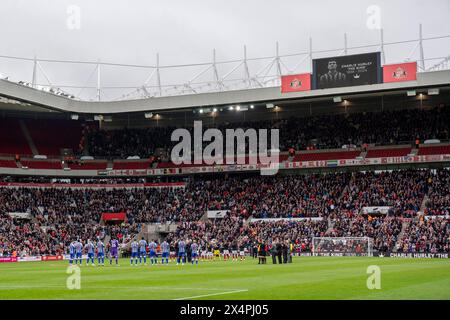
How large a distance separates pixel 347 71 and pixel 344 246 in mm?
16010

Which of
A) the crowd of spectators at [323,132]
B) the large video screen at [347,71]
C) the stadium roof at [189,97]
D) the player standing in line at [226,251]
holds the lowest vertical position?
the player standing in line at [226,251]

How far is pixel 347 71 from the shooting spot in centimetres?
5797

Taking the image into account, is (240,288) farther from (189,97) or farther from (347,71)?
(189,97)

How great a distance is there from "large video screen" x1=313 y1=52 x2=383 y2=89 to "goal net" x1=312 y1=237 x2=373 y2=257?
14.2 metres

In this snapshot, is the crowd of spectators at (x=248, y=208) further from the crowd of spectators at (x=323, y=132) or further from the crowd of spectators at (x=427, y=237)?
the crowd of spectators at (x=323, y=132)

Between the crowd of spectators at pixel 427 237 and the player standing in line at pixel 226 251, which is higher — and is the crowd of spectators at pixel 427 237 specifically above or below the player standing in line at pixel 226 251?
above

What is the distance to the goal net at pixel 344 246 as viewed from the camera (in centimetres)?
5309

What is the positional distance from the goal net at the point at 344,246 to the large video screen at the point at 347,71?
14.2 m

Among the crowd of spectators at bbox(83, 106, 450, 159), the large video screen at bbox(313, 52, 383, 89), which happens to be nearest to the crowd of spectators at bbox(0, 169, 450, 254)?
the crowd of spectators at bbox(83, 106, 450, 159)

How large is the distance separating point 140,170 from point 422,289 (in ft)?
186

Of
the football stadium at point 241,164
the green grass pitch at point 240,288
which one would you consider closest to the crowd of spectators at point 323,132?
the football stadium at point 241,164

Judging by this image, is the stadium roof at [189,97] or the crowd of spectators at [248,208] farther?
the stadium roof at [189,97]

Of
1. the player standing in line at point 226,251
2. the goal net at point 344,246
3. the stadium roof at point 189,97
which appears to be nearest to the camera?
the player standing in line at point 226,251

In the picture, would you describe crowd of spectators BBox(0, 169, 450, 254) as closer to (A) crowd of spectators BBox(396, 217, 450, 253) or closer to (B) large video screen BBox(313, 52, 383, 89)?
(A) crowd of spectators BBox(396, 217, 450, 253)
